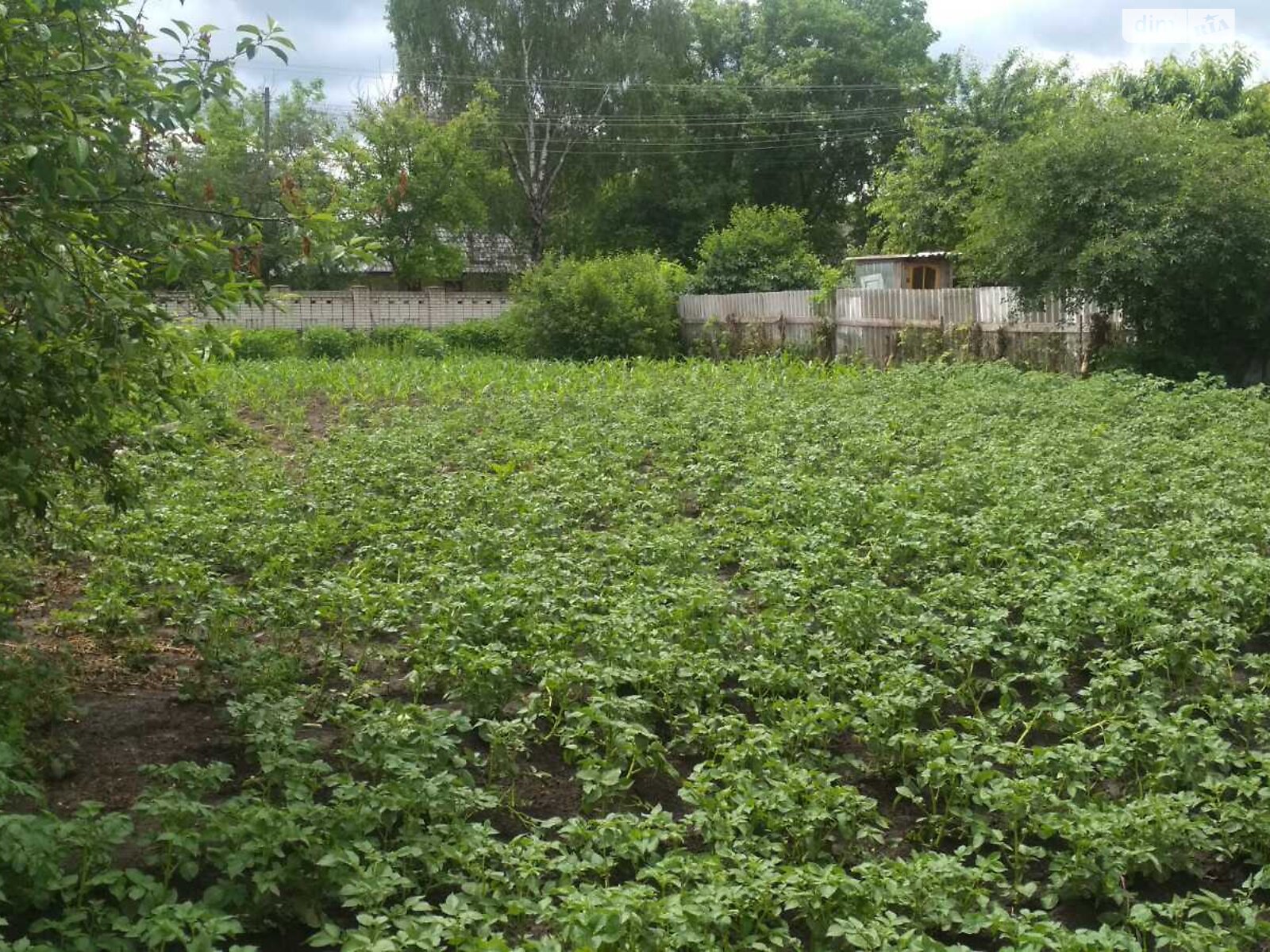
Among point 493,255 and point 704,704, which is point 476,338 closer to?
point 493,255

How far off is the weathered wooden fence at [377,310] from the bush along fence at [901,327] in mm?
9879

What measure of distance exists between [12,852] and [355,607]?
10.2ft

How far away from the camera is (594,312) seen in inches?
941

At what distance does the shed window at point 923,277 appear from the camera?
22.8m

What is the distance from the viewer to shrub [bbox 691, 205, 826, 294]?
26203 millimetres

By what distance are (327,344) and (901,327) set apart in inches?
512

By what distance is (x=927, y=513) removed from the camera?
7582mm

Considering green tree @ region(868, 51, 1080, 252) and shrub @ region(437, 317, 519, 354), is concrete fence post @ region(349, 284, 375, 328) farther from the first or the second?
green tree @ region(868, 51, 1080, 252)

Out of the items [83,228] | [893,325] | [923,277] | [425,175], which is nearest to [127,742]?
[83,228]

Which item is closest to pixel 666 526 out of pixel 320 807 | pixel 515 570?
pixel 515 570

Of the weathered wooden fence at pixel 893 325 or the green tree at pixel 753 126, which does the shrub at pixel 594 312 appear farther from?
the green tree at pixel 753 126

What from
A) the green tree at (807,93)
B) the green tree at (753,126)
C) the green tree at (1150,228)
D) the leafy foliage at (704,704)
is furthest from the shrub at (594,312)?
the green tree at (807,93)

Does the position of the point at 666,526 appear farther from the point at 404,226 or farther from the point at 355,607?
the point at 404,226

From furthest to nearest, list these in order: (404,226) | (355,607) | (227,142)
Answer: (404,226), (227,142), (355,607)
